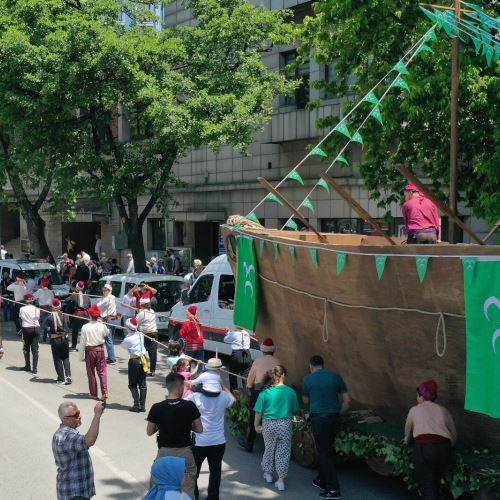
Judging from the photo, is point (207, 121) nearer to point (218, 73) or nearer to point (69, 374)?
point (218, 73)

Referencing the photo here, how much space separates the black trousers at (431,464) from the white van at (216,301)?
8006mm

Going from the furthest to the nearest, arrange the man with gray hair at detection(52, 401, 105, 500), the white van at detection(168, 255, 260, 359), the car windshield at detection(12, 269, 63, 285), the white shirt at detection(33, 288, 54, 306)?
the car windshield at detection(12, 269, 63, 285)
the white shirt at detection(33, 288, 54, 306)
the white van at detection(168, 255, 260, 359)
the man with gray hair at detection(52, 401, 105, 500)

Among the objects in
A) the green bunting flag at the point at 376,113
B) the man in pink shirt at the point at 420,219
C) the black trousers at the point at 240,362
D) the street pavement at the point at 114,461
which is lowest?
the street pavement at the point at 114,461

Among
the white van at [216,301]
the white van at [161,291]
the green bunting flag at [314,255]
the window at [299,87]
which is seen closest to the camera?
the green bunting flag at [314,255]

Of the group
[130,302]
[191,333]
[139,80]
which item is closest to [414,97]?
[191,333]

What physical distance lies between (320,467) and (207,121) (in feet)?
43.8

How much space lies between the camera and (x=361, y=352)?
28.0ft

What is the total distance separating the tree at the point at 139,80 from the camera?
778 inches

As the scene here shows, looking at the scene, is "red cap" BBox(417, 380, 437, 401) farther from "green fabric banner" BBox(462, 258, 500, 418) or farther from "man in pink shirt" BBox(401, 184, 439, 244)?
"man in pink shirt" BBox(401, 184, 439, 244)

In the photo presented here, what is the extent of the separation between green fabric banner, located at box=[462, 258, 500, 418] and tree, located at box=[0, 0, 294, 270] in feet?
46.2

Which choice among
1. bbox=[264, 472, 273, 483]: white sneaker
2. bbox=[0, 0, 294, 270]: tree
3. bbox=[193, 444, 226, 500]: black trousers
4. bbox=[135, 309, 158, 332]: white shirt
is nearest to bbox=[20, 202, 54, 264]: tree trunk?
bbox=[0, 0, 294, 270]: tree

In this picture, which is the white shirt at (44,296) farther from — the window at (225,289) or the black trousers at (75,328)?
the window at (225,289)

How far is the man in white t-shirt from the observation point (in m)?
7.86

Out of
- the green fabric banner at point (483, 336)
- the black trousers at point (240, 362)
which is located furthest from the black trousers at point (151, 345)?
the green fabric banner at point (483, 336)
